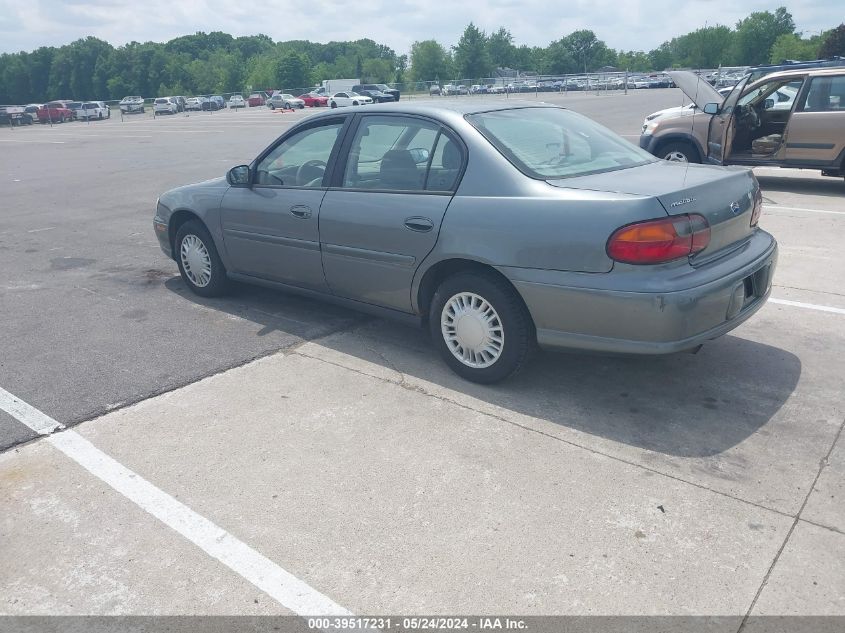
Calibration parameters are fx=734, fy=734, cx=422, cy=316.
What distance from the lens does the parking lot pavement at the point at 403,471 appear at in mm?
2729

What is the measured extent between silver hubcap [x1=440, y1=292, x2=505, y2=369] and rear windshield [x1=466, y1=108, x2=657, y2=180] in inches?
31.8

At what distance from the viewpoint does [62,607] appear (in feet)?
8.84

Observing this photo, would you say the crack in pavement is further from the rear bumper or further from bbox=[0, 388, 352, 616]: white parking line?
bbox=[0, 388, 352, 616]: white parking line

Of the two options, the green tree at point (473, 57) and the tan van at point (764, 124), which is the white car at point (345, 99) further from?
the green tree at point (473, 57)

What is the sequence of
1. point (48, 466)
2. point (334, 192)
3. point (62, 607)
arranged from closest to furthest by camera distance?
1. point (62, 607)
2. point (48, 466)
3. point (334, 192)

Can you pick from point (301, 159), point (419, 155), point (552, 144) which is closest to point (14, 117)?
point (301, 159)

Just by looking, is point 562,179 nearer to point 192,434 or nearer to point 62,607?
point 192,434

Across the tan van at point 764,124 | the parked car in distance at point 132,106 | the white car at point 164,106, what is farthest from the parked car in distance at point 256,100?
the tan van at point 764,124

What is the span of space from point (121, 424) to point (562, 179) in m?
2.80

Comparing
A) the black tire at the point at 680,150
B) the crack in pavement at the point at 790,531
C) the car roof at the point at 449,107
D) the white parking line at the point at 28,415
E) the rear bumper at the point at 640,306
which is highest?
the car roof at the point at 449,107

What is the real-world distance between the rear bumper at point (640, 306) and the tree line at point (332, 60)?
8869cm

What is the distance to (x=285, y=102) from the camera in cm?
5622

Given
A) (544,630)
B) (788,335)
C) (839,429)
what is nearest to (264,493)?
(544,630)

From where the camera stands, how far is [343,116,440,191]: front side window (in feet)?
14.8
